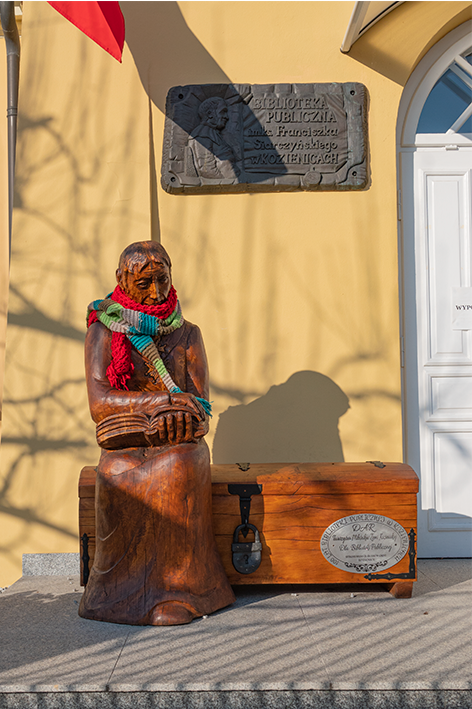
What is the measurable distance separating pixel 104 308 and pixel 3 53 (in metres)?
2.84

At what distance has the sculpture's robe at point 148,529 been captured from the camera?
9.17ft

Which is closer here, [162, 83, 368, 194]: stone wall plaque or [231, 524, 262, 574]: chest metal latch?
[231, 524, 262, 574]: chest metal latch

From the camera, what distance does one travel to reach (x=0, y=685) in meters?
2.21

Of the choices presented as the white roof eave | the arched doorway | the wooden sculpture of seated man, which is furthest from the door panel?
the wooden sculpture of seated man

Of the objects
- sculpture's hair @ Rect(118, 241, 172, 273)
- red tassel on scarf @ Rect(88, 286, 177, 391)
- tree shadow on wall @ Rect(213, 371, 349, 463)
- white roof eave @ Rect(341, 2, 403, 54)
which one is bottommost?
tree shadow on wall @ Rect(213, 371, 349, 463)

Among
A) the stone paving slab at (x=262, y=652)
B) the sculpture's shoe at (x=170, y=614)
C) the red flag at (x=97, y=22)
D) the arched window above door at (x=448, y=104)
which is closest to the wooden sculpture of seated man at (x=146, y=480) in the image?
Answer: the sculpture's shoe at (x=170, y=614)

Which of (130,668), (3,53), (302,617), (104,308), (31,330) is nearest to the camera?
(130,668)

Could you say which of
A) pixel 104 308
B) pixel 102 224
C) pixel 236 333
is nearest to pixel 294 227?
pixel 236 333

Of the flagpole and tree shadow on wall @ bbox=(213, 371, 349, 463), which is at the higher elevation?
the flagpole

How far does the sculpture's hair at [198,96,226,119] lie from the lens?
13.6 feet

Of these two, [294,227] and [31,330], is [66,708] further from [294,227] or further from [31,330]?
[294,227]

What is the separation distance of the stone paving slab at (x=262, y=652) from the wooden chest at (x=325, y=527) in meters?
0.15

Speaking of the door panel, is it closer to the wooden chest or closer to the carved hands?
the wooden chest

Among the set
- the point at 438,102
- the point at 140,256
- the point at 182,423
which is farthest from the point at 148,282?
the point at 438,102
